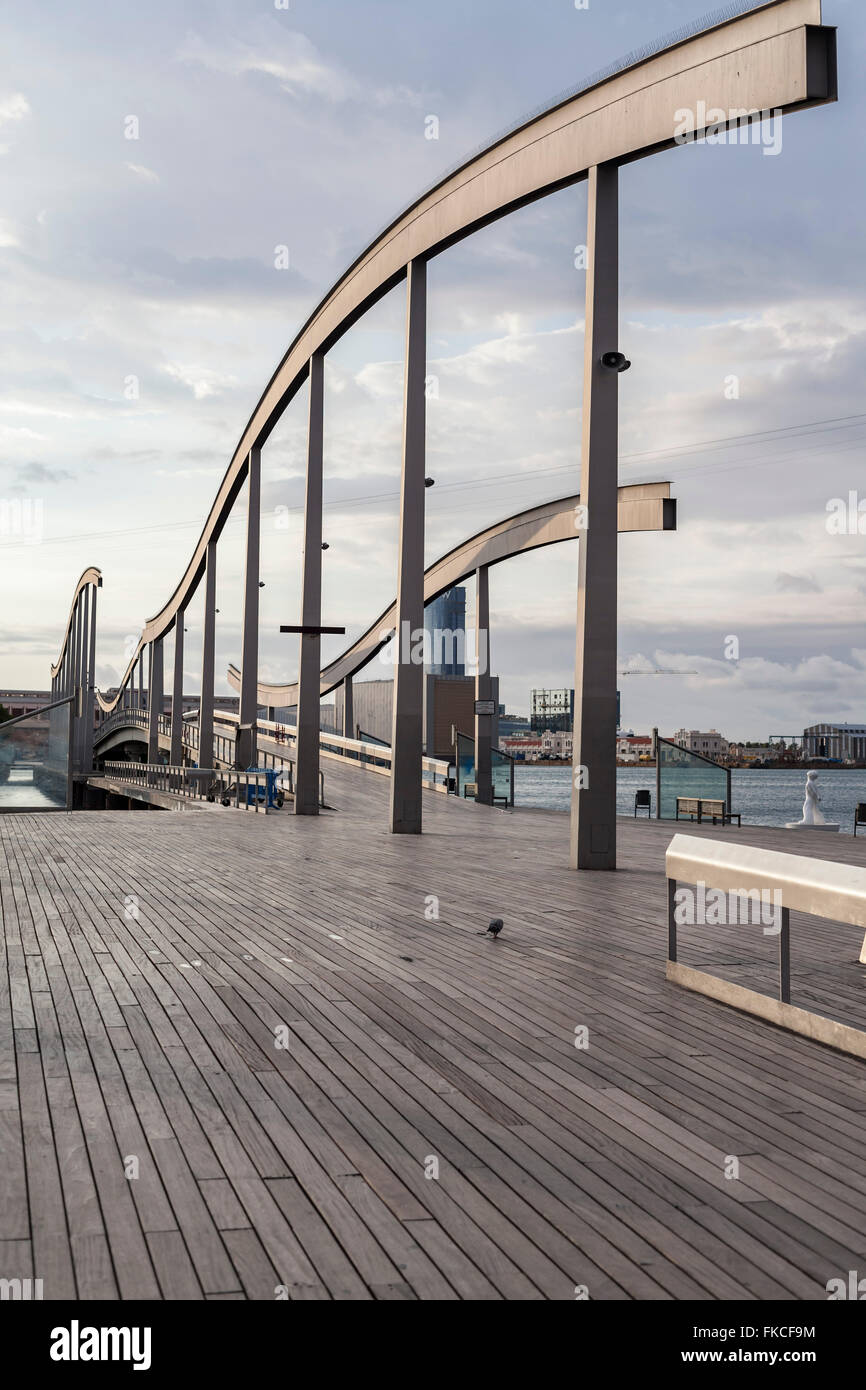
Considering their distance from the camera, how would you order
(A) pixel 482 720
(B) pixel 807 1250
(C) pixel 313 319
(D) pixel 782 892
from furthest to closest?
(A) pixel 482 720
(C) pixel 313 319
(D) pixel 782 892
(B) pixel 807 1250

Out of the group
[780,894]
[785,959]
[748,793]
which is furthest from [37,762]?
[748,793]

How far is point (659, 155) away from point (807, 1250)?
13055 millimetres

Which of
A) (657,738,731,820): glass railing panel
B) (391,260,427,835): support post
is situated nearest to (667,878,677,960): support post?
(391,260,427,835): support post

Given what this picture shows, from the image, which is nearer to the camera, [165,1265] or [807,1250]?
[165,1265]

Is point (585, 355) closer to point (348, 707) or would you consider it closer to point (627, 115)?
point (627, 115)

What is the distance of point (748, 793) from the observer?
125750mm

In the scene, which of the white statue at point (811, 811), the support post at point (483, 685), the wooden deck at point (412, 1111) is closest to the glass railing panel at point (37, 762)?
the support post at point (483, 685)

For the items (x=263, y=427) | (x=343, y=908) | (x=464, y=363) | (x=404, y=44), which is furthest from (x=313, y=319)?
(x=343, y=908)

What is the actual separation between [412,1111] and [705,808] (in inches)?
723

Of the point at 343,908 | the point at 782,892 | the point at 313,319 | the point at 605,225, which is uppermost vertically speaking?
the point at 313,319

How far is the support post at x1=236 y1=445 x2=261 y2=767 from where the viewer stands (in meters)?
32.2
